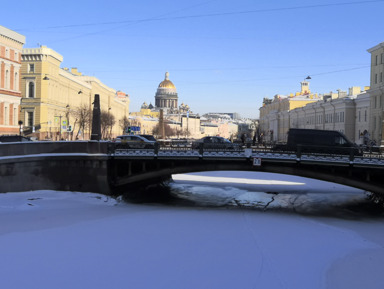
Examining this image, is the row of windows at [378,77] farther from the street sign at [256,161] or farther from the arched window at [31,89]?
the arched window at [31,89]

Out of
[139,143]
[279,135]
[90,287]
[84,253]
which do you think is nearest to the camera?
[90,287]

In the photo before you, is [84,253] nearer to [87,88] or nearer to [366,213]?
[366,213]

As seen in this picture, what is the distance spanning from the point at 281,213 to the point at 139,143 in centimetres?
906

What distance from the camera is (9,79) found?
5125 centimetres

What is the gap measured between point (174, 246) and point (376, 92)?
55930 millimetres

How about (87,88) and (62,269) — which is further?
(87,88)

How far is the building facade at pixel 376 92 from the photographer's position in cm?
6247

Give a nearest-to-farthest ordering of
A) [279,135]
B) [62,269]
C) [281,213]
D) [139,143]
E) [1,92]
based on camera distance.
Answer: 1. [62,269]
2. [281,213]
3. [139,143]
4. [1,92]
5. [279,135]

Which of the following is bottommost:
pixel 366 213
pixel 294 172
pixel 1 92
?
pixel 366 213

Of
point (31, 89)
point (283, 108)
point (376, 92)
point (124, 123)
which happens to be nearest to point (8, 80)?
point (31, 89)

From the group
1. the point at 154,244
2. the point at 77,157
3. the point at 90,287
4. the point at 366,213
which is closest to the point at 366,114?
the point at 366,213

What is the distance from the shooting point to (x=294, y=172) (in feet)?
82.5

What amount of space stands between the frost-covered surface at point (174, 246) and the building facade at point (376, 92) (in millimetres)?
43022

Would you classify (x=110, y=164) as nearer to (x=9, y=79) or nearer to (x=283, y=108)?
(x=9, y=79)
